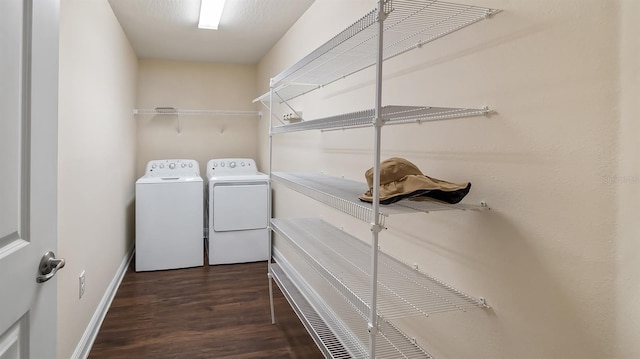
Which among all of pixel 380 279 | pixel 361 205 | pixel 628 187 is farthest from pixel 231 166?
pixel 628 187

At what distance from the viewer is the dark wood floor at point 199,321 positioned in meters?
2.30

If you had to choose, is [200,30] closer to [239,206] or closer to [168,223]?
[239,206]

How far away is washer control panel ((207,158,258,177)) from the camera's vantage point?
458 centimetres

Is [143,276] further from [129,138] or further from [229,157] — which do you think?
[229,157]

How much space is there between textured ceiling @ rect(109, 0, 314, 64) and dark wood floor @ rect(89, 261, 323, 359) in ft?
7.36

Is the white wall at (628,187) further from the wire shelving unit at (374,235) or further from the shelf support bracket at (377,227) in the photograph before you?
the shelf support bracket at (377,227)

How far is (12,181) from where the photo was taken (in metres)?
0.86

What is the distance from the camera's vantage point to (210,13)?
296 centimetres

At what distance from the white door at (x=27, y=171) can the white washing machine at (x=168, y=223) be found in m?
2.83

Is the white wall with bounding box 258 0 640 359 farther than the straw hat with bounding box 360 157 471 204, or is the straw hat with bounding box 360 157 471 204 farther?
the straw hat with bounding box 360 157 471 204

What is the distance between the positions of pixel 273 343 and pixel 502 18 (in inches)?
82.9

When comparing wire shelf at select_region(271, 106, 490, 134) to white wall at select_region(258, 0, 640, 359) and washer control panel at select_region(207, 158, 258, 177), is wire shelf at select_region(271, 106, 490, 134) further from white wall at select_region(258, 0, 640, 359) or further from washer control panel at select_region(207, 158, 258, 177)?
washer control panel at select_region(207, 158, 258, 177)

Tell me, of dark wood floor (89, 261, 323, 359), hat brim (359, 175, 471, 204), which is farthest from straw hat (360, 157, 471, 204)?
dark wood floor (89, 261, 323, 359)

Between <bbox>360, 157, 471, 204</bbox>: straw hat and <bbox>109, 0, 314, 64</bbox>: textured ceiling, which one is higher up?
<bbox>109, 0, 314, 64</bbox>: textured ceiling
